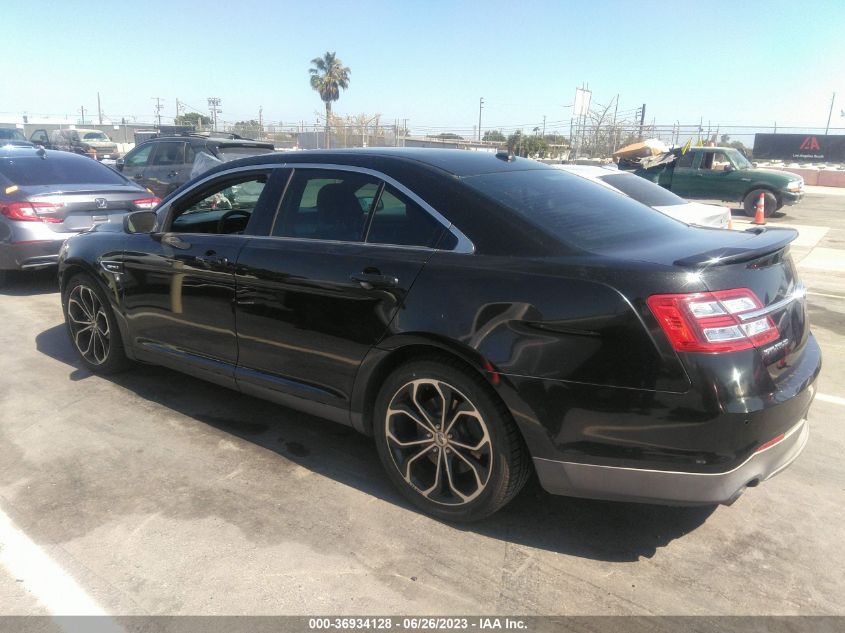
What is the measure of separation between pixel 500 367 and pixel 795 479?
6.51ft

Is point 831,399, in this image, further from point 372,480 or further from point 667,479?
point 372,480

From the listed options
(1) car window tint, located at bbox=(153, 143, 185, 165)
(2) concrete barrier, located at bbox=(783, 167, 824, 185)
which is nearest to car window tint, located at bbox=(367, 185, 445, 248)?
(1) car window tint, located at bbox=(153, 143, 185, 165)

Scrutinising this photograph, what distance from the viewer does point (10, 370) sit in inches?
201

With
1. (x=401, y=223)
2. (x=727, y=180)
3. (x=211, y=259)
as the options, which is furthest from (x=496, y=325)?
(x=727, y=180)

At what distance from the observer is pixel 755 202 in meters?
17.2

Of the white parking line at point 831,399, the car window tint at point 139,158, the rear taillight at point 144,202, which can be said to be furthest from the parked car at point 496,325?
the car window tint at point 139,158

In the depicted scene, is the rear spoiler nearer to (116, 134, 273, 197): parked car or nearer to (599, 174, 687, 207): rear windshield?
(599, 174, 687, 207): rear windshield

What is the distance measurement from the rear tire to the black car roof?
15591 mm

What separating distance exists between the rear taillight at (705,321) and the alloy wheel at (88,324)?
12.8 feet

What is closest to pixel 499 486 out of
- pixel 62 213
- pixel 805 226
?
pixel 62 213

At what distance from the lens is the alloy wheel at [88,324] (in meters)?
4.79

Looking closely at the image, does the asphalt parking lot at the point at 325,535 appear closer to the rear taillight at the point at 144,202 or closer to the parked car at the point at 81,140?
the rear taillight at the point at 144,202

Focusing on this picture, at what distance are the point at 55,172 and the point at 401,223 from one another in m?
6.33

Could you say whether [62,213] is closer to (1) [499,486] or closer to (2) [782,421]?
(1) [499,486]
